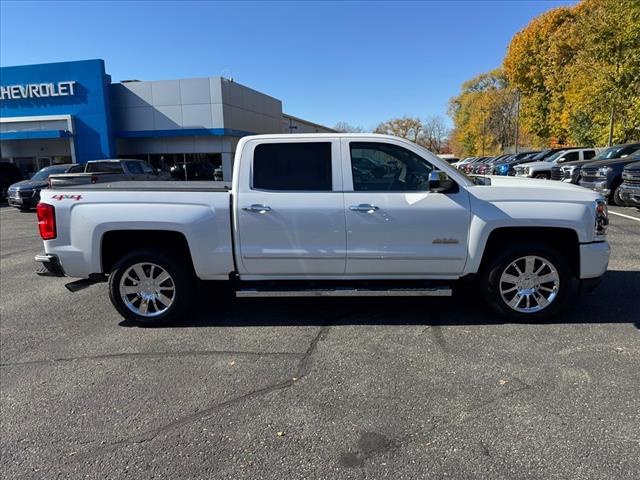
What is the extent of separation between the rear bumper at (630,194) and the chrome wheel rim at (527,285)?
8603mm

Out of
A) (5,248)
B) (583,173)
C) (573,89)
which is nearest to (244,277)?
(5,248)

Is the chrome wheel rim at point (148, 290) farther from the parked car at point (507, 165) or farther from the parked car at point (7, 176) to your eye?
the parked car at point (507, 165)

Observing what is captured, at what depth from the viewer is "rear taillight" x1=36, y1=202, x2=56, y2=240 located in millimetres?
4844

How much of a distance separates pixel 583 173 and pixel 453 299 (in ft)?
39.1

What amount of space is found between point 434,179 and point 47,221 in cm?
388

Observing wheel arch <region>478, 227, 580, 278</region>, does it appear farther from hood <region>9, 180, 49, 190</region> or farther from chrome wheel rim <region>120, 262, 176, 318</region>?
hood <region>9, 180, 49, 190</region>

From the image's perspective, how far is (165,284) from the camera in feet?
16.4

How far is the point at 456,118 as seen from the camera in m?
93.5

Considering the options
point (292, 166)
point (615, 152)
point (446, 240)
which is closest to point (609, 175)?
point (615, 152)

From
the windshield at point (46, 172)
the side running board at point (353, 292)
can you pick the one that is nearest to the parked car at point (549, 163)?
the side running board at point (353, 292)

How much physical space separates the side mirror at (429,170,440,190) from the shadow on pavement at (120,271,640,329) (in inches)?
55.4

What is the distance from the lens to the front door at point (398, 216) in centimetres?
467

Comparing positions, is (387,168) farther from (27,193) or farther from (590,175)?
(27,193)

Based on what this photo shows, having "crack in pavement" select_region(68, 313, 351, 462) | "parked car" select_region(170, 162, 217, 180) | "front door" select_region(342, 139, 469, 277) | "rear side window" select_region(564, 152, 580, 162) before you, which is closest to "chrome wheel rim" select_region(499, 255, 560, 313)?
"front door" select_region(342, 139, 469, 277)
